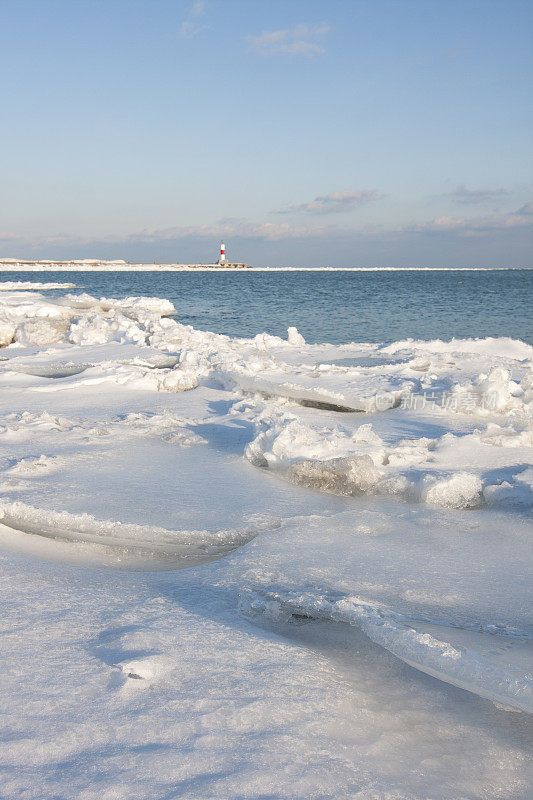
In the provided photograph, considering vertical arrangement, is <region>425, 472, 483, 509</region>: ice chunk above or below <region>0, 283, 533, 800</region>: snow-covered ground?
above

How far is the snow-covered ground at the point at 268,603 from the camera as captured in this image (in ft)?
3.48

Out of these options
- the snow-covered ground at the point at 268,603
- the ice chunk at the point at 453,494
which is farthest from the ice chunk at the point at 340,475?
the ice chunk at the point at 453,494

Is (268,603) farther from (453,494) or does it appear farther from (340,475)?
(453,494)

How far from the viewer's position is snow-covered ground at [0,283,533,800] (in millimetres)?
1062

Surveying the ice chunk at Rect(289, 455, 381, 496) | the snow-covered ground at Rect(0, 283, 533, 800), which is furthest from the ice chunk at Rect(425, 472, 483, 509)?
the ice chunk at Rect(289, 455, 381, 496)

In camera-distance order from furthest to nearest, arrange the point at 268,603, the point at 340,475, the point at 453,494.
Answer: the point at 340,475 → the point at 453,494 → the point at 268,603

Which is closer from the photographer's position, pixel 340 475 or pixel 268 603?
pixel 268 603

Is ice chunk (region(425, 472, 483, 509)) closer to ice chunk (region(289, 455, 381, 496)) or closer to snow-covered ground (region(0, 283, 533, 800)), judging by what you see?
snow-covered ground (region(0, 283, 533, 800))

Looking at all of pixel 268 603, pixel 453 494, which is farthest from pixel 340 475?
pixel 268 603

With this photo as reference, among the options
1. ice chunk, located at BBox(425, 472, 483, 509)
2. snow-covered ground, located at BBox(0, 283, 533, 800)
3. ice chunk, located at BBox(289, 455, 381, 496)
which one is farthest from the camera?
ice chunk, located at BBox(289, 455, 381, 496)

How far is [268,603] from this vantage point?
1.68m

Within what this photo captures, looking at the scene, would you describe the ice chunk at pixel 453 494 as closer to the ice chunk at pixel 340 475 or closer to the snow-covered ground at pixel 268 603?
the snow-covered ground at pixel 268 603

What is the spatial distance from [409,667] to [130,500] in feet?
4.52

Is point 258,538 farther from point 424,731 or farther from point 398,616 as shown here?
point 424,731
